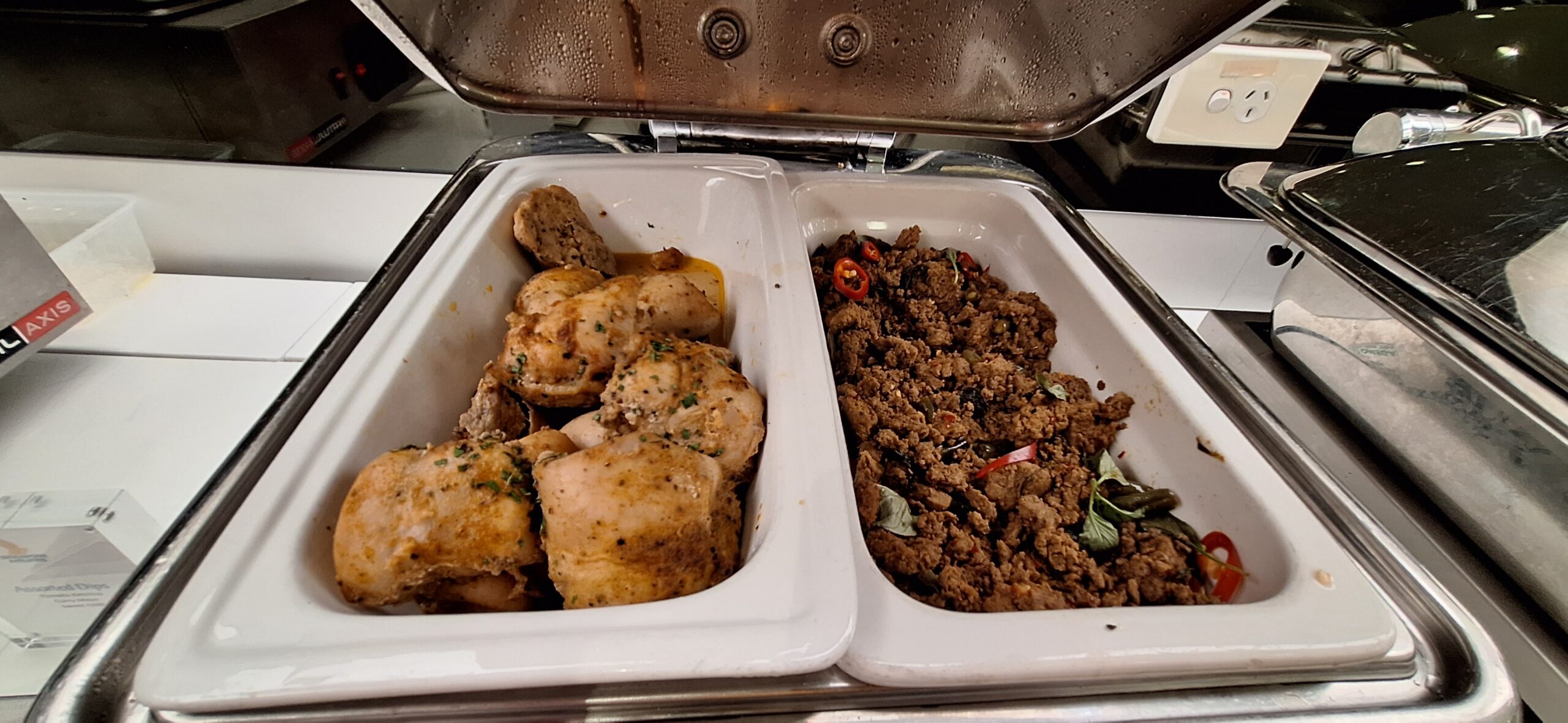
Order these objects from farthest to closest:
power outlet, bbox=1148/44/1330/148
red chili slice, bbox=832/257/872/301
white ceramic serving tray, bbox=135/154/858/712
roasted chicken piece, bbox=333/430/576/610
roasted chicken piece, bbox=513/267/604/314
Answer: power outlet, bbox=1148/44/1330/148 → red chili slice, bbox=832/257/872/301 → roasted chicken piece, bbox=513/267/604/314 → roasted chicken piece, bbox=333/430/576/610 → white ceramic serving tray, bbox=135/154/858/712

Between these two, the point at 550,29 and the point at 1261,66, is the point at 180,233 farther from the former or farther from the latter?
the point at 1261,66

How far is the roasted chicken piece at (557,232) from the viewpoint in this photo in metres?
1.18

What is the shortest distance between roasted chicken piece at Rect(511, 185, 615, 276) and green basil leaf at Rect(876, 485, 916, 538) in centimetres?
80

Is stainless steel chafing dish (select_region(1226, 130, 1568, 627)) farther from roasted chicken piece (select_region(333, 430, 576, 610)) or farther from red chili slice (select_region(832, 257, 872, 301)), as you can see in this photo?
roasted chicken piece (select_region(333, 430, 576, 610))

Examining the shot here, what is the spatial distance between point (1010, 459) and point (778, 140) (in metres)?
1.00

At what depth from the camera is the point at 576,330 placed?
3.33 ft

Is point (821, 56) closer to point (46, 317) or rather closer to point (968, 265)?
point (968, 265)

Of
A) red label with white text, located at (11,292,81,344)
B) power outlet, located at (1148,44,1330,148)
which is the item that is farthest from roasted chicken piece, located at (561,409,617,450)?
power outlet, located at (1148,44,1330,148)

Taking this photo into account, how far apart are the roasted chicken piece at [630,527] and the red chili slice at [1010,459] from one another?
467 mm

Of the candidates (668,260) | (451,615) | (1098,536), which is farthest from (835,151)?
(451,615)

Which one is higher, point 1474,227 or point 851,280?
point 1474,227

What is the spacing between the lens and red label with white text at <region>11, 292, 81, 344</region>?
136 centimetres

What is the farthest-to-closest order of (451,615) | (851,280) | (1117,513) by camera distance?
(851,280) < (1117,513) < (451,615)

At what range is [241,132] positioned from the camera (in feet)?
5.27
